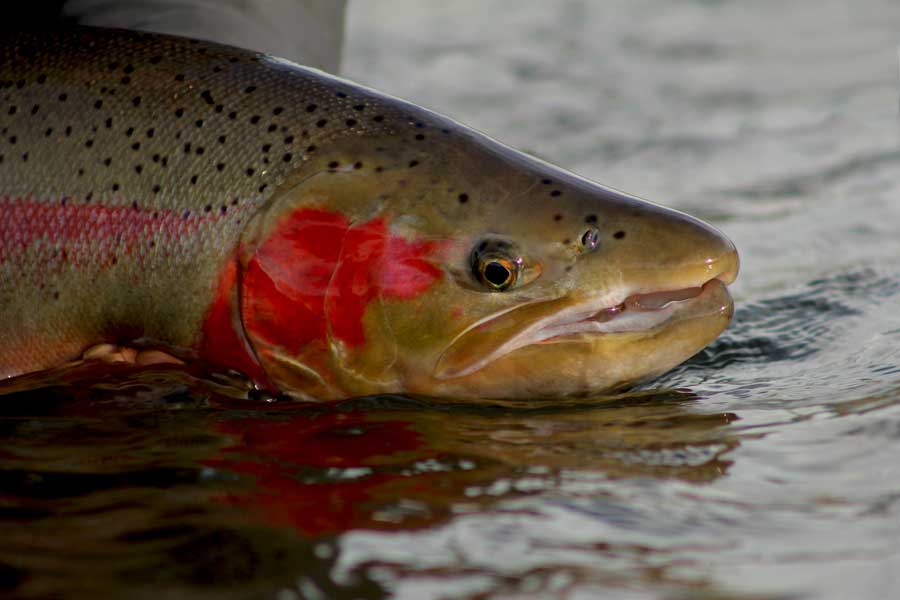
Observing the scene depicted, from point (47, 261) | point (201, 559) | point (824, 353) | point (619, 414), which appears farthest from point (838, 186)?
point (201, 559)

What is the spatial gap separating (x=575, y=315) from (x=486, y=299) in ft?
0.69

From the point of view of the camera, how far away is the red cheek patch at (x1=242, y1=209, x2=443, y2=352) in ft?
10.3

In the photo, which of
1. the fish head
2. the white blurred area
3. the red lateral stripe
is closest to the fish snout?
the fish head

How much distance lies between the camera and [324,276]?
316 cm

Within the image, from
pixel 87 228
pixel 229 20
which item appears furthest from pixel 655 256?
pixel 229 20

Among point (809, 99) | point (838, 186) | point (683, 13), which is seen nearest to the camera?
point (838, 186)

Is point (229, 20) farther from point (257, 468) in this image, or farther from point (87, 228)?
point (257, 468)

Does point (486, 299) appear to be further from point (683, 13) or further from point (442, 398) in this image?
point (683, 13)

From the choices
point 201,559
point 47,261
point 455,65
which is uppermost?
point 455,65

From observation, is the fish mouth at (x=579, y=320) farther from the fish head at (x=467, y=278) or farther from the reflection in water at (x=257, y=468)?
the reflection in water at (x=257, y=468)

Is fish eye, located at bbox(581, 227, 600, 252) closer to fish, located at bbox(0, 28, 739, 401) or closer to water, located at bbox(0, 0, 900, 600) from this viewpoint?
fish, located at bbox(0, 28, 739, 401)

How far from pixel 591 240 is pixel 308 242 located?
2.24ft

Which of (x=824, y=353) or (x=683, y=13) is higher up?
(x=683, y=13)

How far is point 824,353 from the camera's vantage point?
3785 mm
